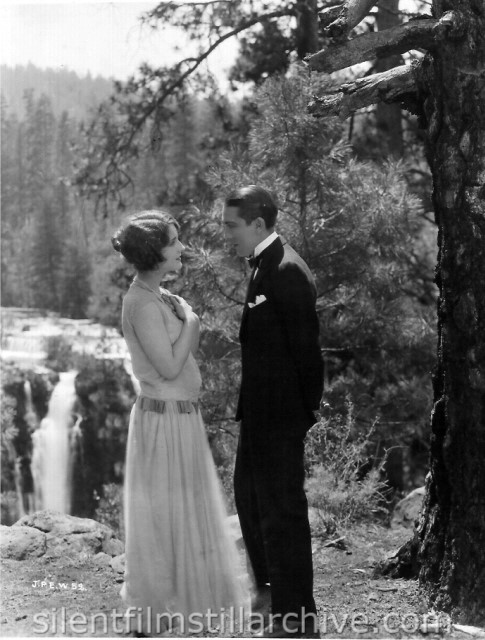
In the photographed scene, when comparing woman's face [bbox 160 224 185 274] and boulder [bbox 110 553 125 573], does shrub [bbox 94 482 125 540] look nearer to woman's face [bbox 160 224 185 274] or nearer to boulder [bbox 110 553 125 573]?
boulder [bbox 110 553 125 573]

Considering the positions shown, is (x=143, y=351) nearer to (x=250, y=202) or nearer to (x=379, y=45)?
(x=250, y=202)

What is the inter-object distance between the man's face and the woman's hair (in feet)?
0.77

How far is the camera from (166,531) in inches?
147

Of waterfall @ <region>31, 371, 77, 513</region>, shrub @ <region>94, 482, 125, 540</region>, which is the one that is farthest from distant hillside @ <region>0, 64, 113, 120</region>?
shrub @ <region>94, 482, 125, 540</region>

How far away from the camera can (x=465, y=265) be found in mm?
3922

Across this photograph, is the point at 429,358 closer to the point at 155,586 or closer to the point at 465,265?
the point at 465,265

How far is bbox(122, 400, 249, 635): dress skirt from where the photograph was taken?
373 cm

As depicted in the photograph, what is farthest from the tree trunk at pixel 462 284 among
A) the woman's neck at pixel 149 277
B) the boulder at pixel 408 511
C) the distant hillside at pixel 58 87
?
the distant hillside at pixel 58 87

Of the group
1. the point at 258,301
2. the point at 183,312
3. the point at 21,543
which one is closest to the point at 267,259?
the point at 258,301

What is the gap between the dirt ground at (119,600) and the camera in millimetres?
3865

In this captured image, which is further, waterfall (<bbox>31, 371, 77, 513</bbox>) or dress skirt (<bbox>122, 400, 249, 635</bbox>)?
waterfall (<bbox>31, 371, 77, 513</bbox>)

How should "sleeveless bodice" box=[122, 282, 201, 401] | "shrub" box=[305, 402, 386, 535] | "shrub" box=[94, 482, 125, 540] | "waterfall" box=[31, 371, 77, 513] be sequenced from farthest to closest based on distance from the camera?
"waterfall" box=[31, 371, 77, 513]
"shrub" box=[94, 482, 125, 540]
"shrub" box=[305, 402, 386, 535]
"sleeveless bodice" box=[122, 282, 201, 401]

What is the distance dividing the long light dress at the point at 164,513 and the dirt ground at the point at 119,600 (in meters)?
0.17

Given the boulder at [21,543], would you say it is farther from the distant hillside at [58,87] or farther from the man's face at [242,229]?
the distant hillside at [58,87]
